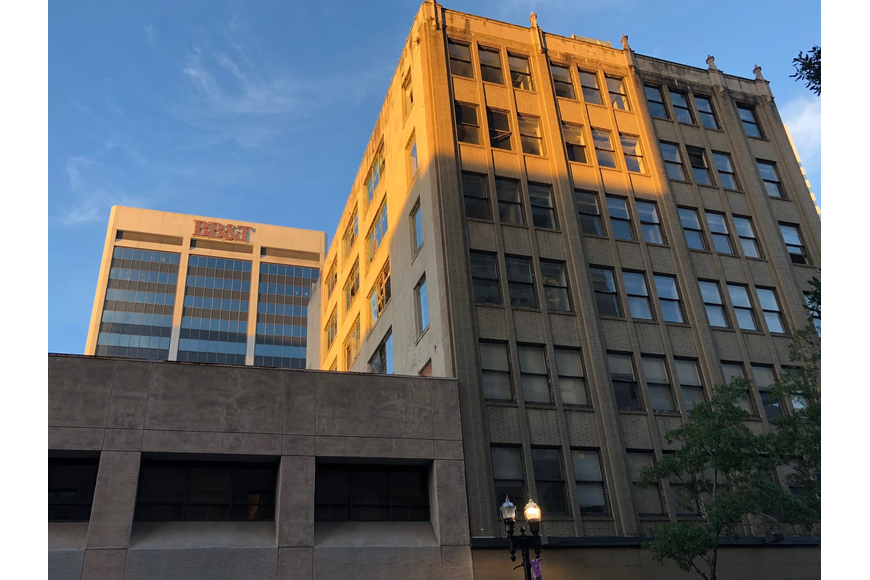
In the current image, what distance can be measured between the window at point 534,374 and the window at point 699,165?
14.6 m

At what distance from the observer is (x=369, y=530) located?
70.7 ft

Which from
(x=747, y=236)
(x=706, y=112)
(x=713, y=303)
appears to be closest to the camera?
(x=713, y=303)

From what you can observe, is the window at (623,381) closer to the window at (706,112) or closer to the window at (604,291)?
the window at (604,291)

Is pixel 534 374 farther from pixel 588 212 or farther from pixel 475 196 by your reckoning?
pixel 588 212

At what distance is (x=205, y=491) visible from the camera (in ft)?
69.2

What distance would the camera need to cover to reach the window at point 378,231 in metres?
37.4

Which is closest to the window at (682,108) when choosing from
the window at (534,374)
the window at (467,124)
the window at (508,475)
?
the window at (467,124)

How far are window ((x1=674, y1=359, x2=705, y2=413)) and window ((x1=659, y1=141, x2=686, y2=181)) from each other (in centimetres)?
1037

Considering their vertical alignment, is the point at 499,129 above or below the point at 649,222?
above

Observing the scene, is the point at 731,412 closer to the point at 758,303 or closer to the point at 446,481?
the point at 446,481

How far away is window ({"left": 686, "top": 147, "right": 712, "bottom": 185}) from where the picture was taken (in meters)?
34.5

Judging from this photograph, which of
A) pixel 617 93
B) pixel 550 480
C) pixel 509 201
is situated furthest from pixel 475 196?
pixel 550 480

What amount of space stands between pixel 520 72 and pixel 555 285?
12.1m
